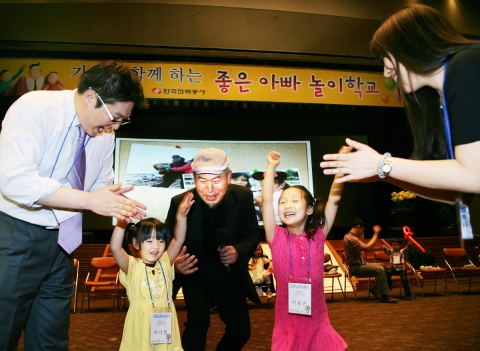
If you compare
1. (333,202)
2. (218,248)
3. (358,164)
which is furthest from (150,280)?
(358,164)

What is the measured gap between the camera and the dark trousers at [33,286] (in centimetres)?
184

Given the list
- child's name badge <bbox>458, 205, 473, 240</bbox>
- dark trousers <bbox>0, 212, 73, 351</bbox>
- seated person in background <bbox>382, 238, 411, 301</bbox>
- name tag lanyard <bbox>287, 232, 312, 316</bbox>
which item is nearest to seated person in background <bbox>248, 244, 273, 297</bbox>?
seated person in background <bbox>382, 238, 411, 301</bbox>

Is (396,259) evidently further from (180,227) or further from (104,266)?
(180,227)

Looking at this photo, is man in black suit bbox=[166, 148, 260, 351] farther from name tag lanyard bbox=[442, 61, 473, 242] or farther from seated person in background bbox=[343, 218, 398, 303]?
seated person in background bbox=[343, 218, 398, 303]

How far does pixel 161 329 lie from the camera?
251 centimetres

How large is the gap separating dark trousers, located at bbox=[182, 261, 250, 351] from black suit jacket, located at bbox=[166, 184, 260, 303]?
0.08m

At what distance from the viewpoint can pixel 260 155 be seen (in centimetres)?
855

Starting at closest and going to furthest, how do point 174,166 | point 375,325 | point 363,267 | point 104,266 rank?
1. point 375,325
2. point 104,266
3. point 363,267
4. point 174,166

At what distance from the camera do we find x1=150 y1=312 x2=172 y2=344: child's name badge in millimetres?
2490

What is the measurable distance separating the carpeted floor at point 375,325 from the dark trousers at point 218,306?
1.24m

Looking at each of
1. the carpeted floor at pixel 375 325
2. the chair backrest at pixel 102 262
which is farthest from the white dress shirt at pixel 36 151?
the chair backrest at pixel 102 262

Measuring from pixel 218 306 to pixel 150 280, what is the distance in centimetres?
50

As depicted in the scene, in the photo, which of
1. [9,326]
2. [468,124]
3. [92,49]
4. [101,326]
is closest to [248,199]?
[9,326]

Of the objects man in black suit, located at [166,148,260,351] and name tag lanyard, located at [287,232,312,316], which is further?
man in black suit, located at [166,148,260,351]
